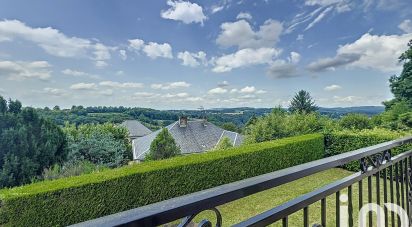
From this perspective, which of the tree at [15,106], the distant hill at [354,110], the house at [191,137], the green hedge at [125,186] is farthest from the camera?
the house at [191,137]

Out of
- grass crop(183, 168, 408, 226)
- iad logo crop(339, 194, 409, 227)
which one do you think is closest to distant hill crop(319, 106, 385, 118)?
grass crop(183, 168, 408, 226)

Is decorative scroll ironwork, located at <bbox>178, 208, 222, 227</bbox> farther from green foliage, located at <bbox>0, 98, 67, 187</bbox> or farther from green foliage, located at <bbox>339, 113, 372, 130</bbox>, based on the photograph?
green foliage, located at <bbox>339, 113, 372, 130</bbox>

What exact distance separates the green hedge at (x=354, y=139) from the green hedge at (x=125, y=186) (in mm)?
2186

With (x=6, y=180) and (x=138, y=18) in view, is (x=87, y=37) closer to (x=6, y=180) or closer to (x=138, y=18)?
(x=138, y=18)

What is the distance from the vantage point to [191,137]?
20.2 meters

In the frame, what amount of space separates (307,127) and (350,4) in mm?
4950

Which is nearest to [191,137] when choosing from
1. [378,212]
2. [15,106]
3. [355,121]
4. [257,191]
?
[355,121]

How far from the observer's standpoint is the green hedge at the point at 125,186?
4.22 metres

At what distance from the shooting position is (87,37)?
13.8 m

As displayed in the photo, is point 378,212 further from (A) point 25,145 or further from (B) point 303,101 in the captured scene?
(B) point 303,101

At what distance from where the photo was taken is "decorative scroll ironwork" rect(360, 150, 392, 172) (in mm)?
Result: 1087

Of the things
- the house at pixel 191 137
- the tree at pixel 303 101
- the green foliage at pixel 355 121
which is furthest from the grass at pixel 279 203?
the tree at pixel 303 101

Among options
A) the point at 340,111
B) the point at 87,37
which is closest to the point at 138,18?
the point at 87,37

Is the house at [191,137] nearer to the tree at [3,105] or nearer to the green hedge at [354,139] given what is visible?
the green hedge at [354,139]
